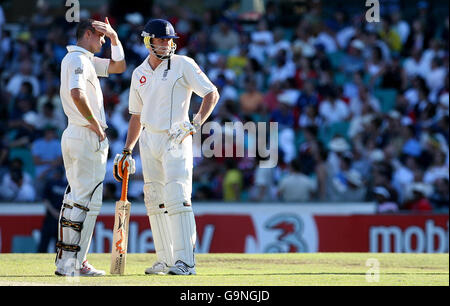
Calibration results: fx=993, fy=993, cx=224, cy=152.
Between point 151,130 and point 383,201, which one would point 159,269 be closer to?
point 151,130

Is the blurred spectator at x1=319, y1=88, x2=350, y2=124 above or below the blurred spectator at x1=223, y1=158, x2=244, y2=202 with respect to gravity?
above

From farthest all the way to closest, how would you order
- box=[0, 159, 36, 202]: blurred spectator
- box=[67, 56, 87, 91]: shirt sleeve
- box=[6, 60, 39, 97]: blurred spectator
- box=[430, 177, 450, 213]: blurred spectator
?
1. box=[6, 60, 39, 97]: blurred spectator
2. box=[0, 159, 36, 202]: blurred spectator
3. box=[430, 177, 450, 213]: blurred spectator
4. box=[67, 56, 87, 91]: shirt sleeve

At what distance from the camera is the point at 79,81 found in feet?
29.9

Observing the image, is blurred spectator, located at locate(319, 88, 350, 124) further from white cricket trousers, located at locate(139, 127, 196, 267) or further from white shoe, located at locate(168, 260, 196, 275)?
white shoe, located at locate(168, 260, 196, 275)

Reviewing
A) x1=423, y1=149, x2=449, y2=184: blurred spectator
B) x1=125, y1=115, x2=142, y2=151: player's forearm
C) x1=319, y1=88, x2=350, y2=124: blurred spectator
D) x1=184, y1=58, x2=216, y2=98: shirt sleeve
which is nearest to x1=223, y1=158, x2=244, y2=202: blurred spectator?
x1=319, y1=88, x2=350, y2=124: blurred spectator

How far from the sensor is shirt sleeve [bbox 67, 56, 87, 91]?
9.09 m

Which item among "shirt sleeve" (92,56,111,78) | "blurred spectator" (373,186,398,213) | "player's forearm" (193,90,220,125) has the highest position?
"shirt sleeve" (92,56,111,78)

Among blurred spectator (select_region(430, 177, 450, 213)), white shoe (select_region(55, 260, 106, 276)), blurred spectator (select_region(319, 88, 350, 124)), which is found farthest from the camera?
blurred spectator (select_region(319, 88, 350, 124))

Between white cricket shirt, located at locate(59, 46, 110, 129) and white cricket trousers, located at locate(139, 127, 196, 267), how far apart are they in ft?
1.84

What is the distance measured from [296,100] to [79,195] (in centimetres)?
1025

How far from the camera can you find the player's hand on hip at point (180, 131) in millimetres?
9141

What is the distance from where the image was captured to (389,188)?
1678cm

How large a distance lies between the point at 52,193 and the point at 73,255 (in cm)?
655
